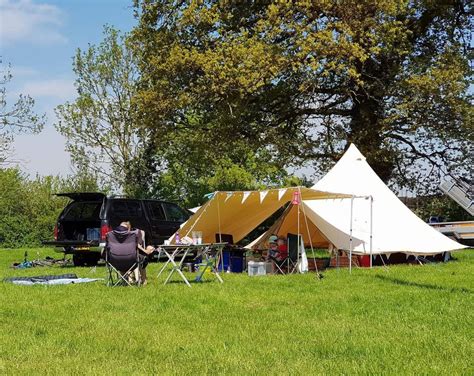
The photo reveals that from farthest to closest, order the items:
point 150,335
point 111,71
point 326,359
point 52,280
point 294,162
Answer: point 111,71, point 294,162, point 52,280, point 150,335, point 326,359

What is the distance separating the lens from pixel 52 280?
34.4 ft

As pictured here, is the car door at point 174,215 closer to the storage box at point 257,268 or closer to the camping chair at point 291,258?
the storage box at point 257,268

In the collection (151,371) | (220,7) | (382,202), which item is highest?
(220,7)

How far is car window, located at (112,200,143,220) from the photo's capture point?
1472cm

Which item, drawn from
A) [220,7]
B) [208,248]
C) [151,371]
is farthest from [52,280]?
[220,7]

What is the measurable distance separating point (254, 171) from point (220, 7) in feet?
53.9

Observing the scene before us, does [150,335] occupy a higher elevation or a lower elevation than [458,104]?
lower

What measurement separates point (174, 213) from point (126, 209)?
183 cm

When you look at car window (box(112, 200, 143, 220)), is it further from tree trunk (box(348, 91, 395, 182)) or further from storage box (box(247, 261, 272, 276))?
tree trunk (box(348, 91, 395, 182))

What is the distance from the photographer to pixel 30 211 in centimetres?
2750

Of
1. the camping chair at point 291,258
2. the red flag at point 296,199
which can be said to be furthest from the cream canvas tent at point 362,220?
the red flag at point 296,199

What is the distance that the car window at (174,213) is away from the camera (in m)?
16.5

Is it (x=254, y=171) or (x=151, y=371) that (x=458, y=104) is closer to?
(x=151, y=371)

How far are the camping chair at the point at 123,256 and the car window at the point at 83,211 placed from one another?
490 cm
